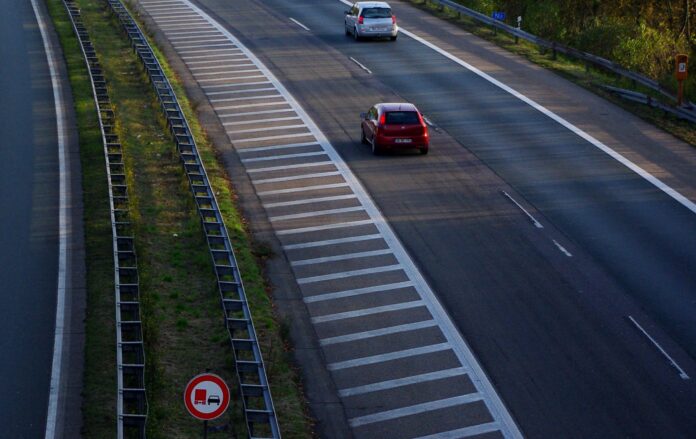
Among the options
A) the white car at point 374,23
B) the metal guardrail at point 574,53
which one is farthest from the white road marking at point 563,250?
the white car at point 374,23

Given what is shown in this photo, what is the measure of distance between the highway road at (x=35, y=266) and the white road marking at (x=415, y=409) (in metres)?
4.47

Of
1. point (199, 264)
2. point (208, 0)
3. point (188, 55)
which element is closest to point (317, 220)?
point (199, 264)

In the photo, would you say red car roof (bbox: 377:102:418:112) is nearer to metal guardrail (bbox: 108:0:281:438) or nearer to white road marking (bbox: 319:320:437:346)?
metal guardrail (bbox: 108:0:281:438)

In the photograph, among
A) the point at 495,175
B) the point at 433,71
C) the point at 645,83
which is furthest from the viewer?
the point at 433,71

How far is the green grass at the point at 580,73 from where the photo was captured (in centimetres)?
3706

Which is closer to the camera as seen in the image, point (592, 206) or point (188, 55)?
point (592, 206)

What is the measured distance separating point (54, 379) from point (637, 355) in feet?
33.0

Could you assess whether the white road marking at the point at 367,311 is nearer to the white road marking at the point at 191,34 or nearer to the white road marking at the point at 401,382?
the white road marking at the point at 401,382

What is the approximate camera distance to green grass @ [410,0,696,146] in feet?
122

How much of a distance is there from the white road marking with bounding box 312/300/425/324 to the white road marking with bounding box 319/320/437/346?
792 millimetres

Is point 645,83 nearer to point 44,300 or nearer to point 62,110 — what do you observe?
point 62,110

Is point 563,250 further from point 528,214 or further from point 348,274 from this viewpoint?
point 348,274

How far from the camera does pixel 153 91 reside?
38.6 metres

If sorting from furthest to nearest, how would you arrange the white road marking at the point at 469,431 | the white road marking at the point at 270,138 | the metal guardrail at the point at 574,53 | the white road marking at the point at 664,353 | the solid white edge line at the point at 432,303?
the metal guardrail at the point at 574,53, the white road marking at the point at 270,138, the white road marking at the point at 664,353, the solid white edge line at the point at 432,303, the white road marking at the point at 469,431
